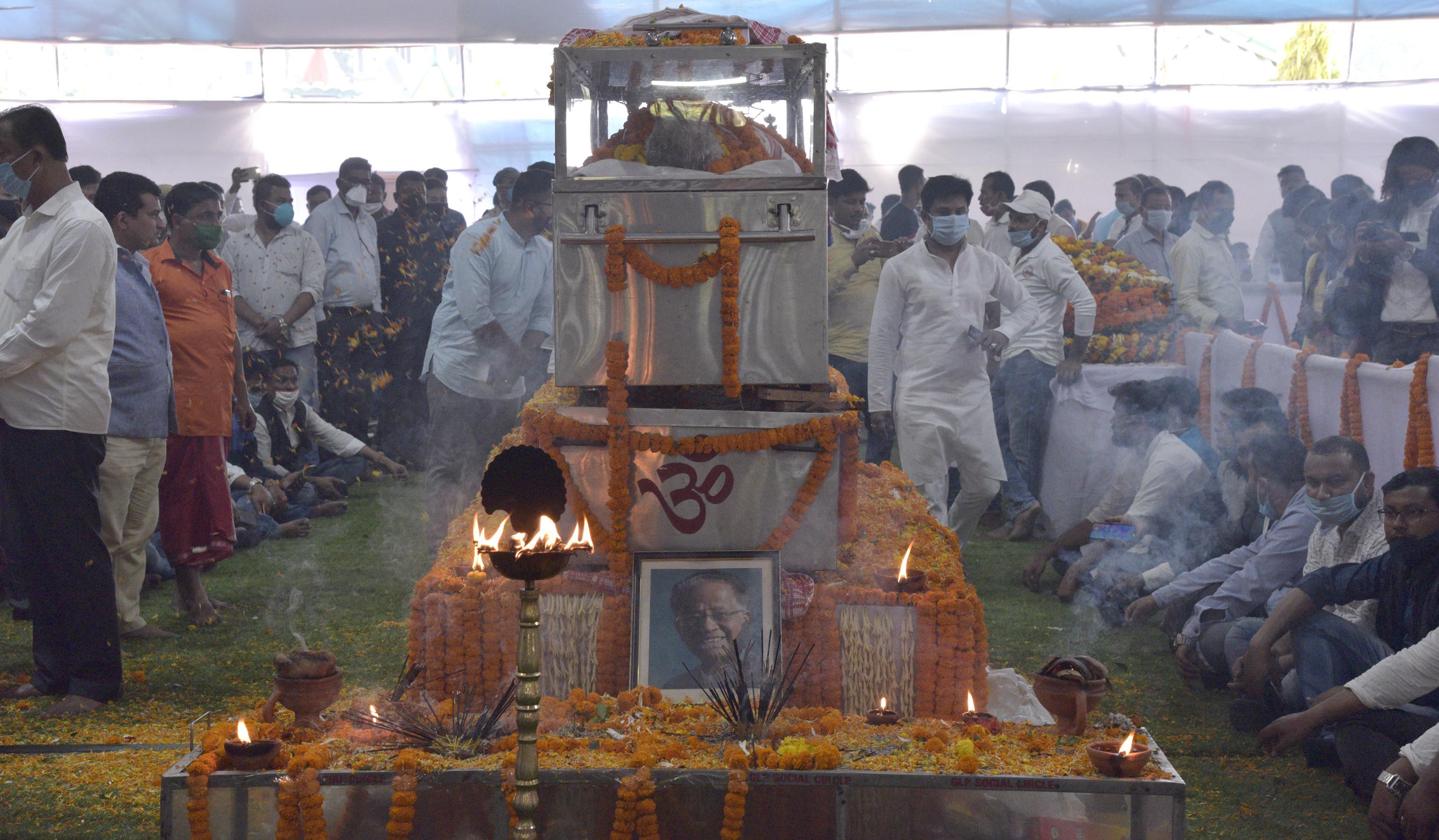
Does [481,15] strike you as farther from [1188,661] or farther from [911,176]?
[1188,661]

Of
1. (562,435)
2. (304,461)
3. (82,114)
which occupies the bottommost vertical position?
(304,461)

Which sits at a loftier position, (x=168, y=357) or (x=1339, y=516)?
(x=168, y=357)

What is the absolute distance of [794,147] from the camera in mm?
4488

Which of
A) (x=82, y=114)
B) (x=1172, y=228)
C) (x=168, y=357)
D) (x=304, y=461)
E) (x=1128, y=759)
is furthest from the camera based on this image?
(x=1172, y=228)

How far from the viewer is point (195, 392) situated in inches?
226

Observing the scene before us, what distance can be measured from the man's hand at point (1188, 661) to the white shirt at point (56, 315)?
4.26 metres

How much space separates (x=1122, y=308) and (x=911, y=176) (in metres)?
2.47

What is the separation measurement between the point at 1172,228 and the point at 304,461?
7574mm

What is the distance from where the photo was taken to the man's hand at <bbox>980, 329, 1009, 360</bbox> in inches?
259

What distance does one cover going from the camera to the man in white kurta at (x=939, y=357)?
6.58 m

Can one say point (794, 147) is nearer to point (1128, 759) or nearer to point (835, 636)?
point (835, 636)

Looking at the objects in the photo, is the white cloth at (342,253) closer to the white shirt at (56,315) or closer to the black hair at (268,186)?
the black hair at (268,186)

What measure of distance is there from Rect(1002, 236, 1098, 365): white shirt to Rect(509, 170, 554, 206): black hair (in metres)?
2.88

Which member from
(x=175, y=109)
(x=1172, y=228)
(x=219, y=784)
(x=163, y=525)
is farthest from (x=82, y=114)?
(x=1172, y=228)
